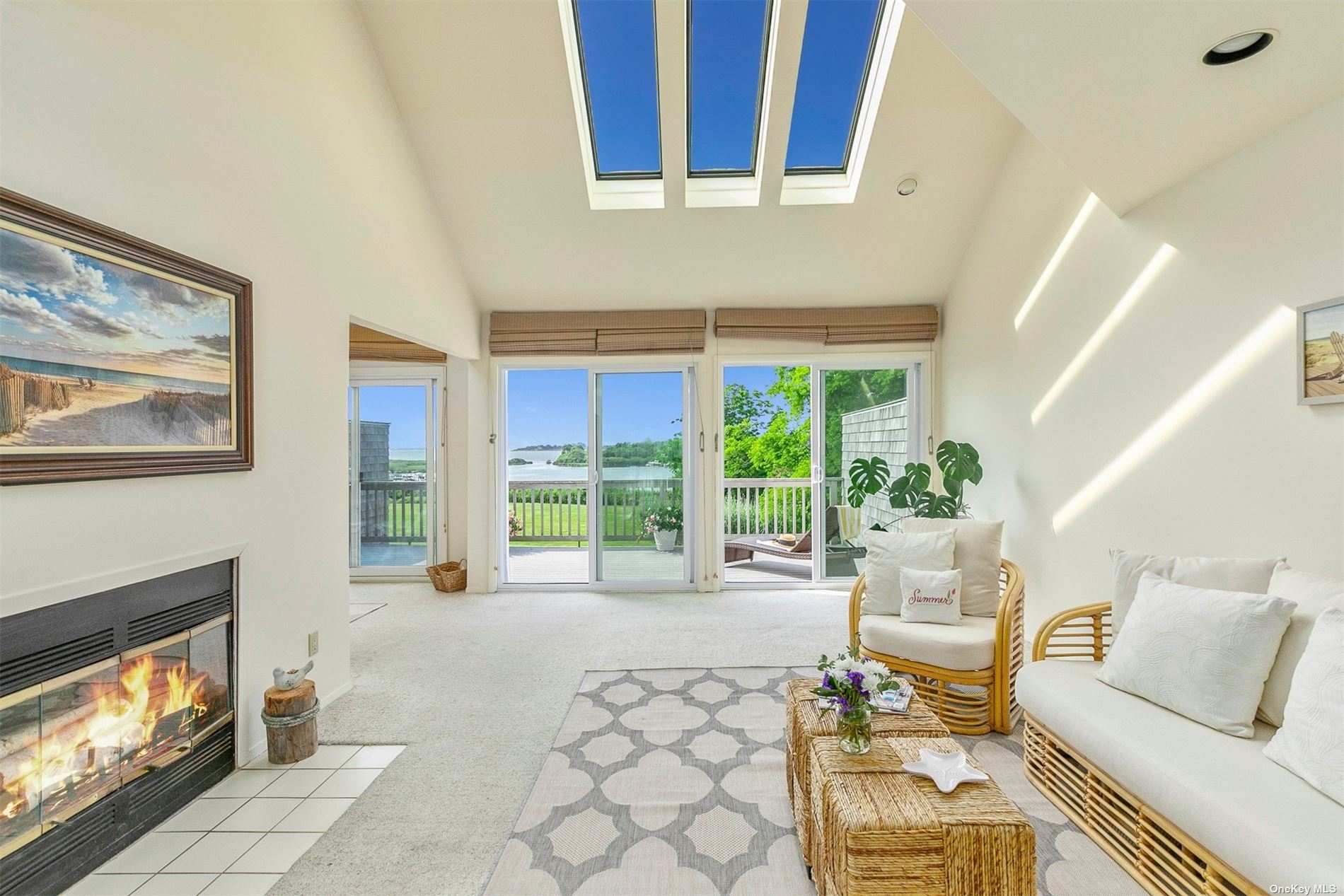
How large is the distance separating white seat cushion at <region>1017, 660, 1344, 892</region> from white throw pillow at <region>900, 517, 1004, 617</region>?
93 cm

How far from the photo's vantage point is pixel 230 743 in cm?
238

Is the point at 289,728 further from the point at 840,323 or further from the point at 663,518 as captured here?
the point at 840,323

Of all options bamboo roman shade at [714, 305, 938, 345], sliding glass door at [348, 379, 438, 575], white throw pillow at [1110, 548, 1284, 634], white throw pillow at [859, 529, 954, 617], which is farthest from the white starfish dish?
sliding glass door at [348, 379, 438, 575]

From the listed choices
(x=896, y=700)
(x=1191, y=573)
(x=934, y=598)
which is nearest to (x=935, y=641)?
(x=934, y=598)

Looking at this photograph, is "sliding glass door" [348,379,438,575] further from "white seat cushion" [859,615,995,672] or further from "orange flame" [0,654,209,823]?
"white seat cushion" [859,615,995,672]

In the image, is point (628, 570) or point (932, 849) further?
point (628, 570)

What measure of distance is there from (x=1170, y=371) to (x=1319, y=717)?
4.85 feet

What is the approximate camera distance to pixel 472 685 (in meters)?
3.24

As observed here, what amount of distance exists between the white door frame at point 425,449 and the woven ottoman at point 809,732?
14.3 ft

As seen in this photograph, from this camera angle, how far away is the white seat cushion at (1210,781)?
4.21 feet

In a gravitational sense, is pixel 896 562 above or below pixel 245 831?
above

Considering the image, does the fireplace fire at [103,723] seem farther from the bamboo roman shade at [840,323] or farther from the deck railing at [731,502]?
the bamboo roman shade at [840,323]

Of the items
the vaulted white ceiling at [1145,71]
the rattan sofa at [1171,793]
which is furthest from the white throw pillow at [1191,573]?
the vaulted white ceiling at [1145,71]

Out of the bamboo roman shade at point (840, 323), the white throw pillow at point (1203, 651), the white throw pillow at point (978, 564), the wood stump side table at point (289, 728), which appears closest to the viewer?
the white throw pillow at point (1203, 651)
